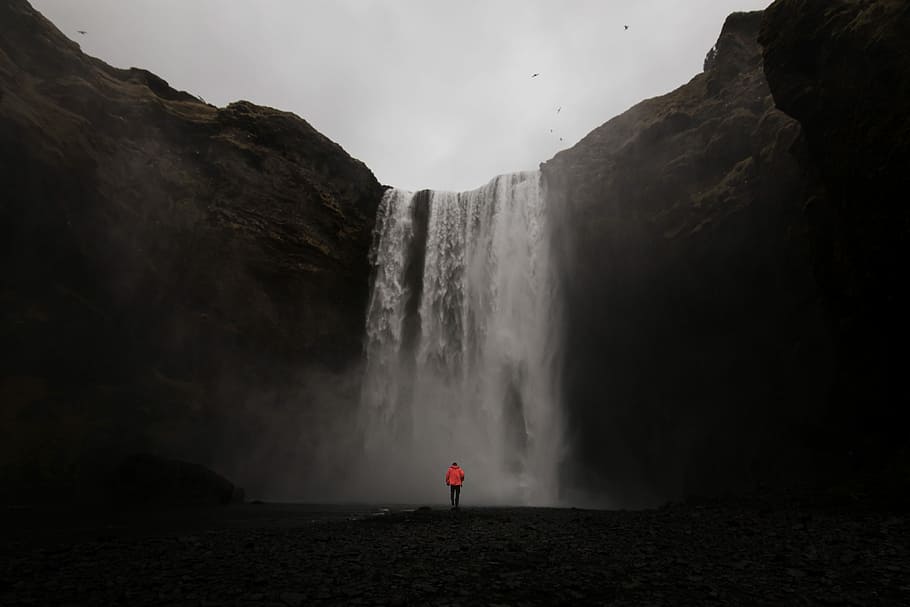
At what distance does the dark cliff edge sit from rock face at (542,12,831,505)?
1484 cm

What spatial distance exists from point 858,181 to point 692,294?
9.86 metres

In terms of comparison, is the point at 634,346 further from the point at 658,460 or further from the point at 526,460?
the point at 526,460

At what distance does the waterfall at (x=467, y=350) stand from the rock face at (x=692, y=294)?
72.7 inches

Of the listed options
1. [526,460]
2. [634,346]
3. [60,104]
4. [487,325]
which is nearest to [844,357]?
[634,346]

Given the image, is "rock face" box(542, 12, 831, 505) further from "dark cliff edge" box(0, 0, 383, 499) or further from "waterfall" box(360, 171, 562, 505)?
"dark cliff edge" box(0, 0, 383, 499)

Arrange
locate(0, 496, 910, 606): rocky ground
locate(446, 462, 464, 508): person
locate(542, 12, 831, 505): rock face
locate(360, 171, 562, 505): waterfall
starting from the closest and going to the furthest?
locate(0, 496, 910, 606): rocky ground, locate(446, 462, 464, 508): person, locate(542, 12, 831, 505): rock face, locate(360, 171, 562, 505): waterfall

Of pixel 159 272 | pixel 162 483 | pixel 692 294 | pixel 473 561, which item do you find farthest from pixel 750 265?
pixel 159 272

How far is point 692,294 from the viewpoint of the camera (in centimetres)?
2502

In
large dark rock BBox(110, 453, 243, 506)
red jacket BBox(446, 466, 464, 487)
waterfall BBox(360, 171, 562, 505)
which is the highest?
waterfall BBox(360, 171, 562, 505)

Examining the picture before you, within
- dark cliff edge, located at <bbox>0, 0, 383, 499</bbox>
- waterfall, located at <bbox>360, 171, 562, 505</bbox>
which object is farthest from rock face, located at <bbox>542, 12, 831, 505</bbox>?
dark cliff edge, located at <bbox>0, 0, 383, 499</bbox>

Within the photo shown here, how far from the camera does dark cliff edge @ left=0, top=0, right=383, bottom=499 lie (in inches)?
867

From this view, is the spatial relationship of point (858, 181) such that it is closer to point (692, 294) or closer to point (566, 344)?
point (692, 294)

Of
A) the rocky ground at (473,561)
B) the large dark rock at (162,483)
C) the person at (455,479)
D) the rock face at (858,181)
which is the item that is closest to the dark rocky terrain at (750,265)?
the rock face at (858,181)

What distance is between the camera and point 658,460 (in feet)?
83.9
